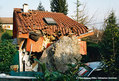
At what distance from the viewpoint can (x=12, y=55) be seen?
996 cm

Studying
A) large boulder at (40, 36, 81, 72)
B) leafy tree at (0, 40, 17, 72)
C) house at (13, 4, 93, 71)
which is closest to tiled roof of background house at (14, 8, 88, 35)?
house at (13, 4, 93, 71)

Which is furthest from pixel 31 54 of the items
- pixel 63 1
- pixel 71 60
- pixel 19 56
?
pixel 63 1

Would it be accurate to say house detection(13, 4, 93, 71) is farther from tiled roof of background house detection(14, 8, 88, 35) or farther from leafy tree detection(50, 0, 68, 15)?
leafy tree detection(50, 0, 68, 15)

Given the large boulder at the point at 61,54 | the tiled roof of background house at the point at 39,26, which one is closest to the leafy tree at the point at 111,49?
the large boulder at the point at 61,54

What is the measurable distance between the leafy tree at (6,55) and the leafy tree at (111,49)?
6.00m

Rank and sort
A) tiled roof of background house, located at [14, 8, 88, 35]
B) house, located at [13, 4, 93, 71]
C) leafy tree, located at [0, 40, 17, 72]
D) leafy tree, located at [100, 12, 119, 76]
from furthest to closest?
tiled roof of background house, located at [14, 8, 88, 35], house, located at [13, 4, 93, 71], leafy tree, located at [0, 40, 17, 72], leafy tree, located at [100, 12, 119, 76]

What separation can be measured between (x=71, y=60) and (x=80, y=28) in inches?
166

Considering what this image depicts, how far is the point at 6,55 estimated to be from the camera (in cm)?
959

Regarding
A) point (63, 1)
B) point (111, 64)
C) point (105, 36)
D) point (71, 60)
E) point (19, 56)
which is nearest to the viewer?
point (111, 64)

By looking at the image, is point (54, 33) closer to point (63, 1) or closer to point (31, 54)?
point (31, 54)

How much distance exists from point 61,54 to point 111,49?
453 cm

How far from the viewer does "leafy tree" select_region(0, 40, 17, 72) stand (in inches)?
355

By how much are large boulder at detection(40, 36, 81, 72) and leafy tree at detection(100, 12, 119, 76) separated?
12.9ft

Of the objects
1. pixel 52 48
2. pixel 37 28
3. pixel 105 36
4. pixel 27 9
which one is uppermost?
pixel 27 9
